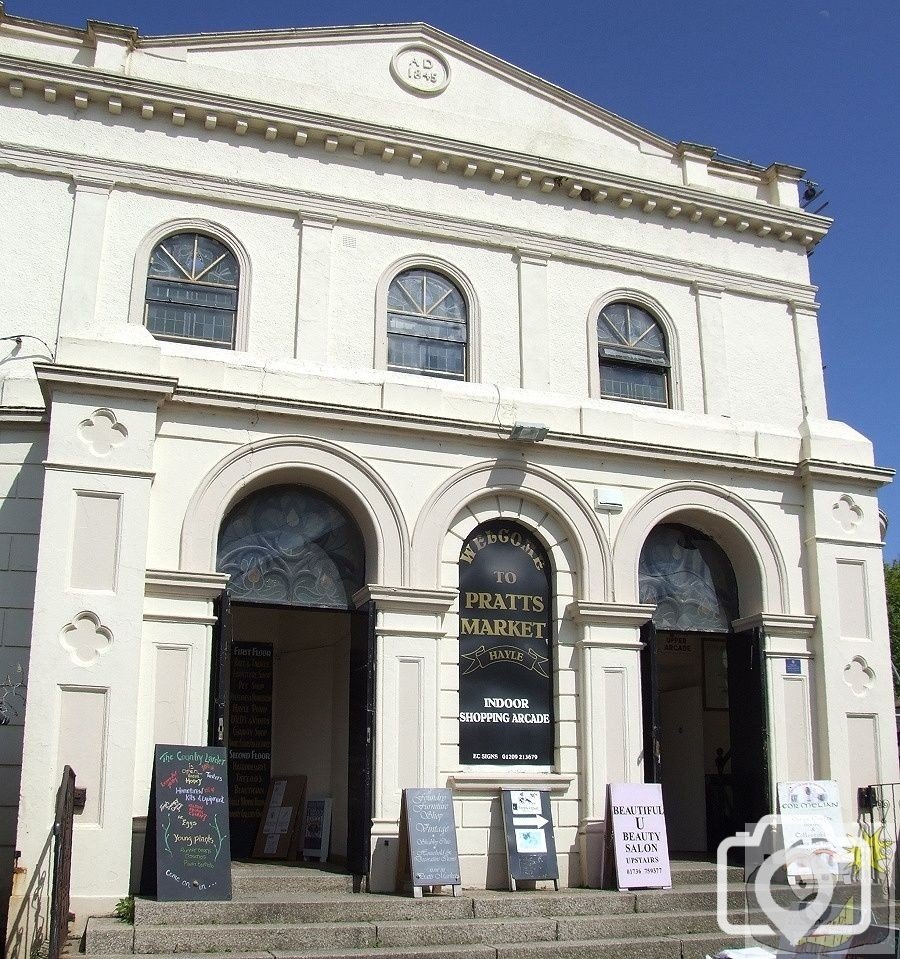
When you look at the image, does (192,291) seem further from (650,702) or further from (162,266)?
(650,702)

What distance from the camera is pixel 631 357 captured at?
17.0m

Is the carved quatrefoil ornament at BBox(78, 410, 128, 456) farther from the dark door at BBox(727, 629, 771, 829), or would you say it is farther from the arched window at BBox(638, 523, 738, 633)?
the dark door at BBox(727, 629, 771, 829)

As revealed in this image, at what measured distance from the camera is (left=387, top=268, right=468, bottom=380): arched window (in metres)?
15.9

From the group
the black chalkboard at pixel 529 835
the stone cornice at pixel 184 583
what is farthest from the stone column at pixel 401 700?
the stone cornice at pixel 184 583

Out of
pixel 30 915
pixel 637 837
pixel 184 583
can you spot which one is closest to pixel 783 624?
pixel 637 837

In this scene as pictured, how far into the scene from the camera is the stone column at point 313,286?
15.3 meters

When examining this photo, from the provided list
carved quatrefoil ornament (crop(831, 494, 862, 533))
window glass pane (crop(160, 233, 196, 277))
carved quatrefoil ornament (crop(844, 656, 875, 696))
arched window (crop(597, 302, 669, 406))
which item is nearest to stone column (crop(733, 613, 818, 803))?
carved quatrefoil ornament (crop(844, 656, 875, 696))

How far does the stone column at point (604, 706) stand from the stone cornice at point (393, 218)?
626 centimetres

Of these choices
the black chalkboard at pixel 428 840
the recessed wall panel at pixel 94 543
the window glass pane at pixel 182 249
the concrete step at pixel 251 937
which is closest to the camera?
the concrete step at pixel 251 937

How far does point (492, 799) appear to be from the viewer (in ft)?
39.9

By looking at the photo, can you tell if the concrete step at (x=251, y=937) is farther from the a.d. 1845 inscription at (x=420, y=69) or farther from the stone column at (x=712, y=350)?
the a.d. 1845 inscription at (x=420, y=69)

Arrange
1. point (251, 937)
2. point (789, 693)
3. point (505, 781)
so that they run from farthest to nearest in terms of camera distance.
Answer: point (789, 693) < point (505, 781) < point (251, 937)

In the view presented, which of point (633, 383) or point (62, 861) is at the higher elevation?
point (633, 383)

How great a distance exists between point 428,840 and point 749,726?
14.8 feet
